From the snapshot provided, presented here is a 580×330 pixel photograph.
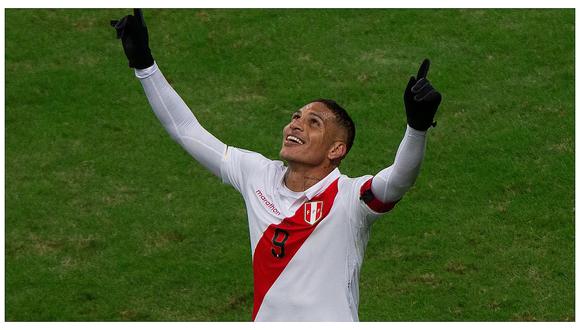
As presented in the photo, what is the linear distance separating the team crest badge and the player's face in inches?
10.4

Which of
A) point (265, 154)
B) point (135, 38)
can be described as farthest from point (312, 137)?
point (265, 154)

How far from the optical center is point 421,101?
707 cm

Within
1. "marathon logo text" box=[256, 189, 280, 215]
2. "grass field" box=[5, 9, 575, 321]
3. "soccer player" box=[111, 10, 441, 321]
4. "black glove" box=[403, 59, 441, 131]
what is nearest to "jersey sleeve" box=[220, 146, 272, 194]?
"soccer player" box=[111, 10, 441, 321]

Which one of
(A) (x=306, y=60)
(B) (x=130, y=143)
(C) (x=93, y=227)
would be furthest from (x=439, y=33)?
(C) (x=93, y=227)

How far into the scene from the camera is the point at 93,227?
543 inches

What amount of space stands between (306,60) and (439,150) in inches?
97.3

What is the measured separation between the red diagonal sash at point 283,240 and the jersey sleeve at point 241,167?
1.55 feet

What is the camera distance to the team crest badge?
310 inches

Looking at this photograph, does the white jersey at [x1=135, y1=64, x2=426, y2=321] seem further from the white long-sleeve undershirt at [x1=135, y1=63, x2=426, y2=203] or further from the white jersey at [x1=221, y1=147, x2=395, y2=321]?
the white long-sleeve undershirt at [x1=135, y1=63, x2=426, y2=203]

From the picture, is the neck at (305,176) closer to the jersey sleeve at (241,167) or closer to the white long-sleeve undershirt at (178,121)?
the jersey sleeve at (241,167)

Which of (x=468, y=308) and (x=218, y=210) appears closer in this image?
(x=468, y=308)

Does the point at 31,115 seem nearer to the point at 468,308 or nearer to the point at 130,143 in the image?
the point at 130,143

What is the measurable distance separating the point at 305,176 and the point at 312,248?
0.48 metres

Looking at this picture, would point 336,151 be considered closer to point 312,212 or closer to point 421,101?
point 312,212
